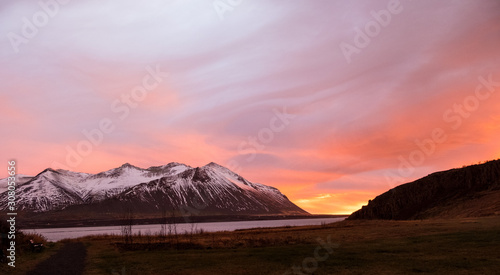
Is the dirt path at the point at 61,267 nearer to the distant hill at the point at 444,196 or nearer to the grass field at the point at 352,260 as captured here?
the grass field at the point at 352,260

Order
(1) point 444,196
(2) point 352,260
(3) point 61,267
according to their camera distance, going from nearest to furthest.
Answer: (2) point 352,260 < (3) point 61,267 < (1) point 444,196

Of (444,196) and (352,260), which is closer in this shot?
(352,260)

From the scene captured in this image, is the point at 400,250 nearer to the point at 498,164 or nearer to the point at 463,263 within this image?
the point at 463,263

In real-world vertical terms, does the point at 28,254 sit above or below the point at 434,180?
below

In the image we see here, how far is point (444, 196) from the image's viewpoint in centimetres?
10869

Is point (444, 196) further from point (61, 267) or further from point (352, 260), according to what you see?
point (61, 267)

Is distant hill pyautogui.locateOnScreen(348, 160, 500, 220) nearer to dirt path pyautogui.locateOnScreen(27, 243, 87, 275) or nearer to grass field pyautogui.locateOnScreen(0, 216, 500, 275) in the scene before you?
grass field pyautogui.locateOnScreen(0, 216, 500, 275)

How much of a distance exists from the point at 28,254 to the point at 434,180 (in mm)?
106081

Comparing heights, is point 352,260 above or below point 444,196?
below

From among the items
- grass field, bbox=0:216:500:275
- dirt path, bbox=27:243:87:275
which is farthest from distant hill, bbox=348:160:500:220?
dirt path, bbox=27:243:87:275

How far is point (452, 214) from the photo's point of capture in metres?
87.6

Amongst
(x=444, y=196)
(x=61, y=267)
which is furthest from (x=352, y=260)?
(x=444, y=196)

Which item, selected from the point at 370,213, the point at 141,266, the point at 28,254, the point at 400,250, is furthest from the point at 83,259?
the point at 370,213

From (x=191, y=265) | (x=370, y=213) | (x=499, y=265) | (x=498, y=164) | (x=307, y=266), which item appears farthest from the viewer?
(x=370, y=213)
